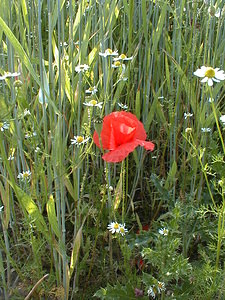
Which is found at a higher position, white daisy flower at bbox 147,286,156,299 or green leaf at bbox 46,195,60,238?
green leaf at bbox 46,195,60,238

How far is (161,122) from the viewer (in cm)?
105

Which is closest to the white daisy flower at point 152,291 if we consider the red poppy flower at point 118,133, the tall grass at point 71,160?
the tall grass at point 71,160

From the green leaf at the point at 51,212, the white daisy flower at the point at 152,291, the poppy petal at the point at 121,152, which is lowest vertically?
the white daisy flower at the point at 152,291

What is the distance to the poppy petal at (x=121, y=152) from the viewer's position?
0.67 meters

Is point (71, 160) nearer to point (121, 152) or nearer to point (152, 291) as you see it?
point (121, 152)

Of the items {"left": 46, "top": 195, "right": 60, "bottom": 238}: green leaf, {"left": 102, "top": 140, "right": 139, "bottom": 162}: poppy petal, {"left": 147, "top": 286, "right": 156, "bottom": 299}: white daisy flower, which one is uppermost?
{"left": 102, "top": 140, "right": 139, "bottom": 162}: poppy petal

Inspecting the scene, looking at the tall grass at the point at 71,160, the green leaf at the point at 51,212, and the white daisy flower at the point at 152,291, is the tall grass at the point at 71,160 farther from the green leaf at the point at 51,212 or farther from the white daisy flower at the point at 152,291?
the white daisy flower at the point at 152,291

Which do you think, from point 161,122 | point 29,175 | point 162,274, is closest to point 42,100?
point 29,175

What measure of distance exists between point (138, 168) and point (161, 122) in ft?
0.46

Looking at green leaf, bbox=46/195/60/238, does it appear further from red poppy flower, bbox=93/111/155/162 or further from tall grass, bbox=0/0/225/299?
red poppy flower, bbox=93/111/155/162

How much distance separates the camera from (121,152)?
2.21ft

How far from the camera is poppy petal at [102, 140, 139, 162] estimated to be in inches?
Answer: 26.2

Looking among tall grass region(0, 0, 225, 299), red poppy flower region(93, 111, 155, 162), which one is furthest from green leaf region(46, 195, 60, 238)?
red poppy flower region(93, 111, 155, 162)

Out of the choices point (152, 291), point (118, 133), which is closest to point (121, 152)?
point (118, 133)
